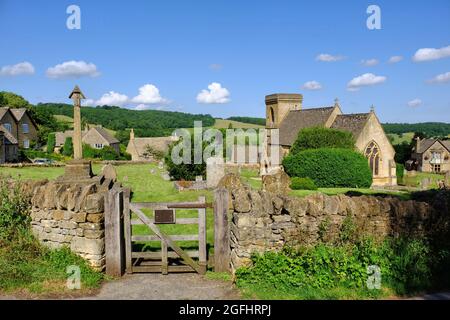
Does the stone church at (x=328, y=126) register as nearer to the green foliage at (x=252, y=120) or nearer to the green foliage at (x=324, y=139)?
the green foliage at (x=324, y=139)

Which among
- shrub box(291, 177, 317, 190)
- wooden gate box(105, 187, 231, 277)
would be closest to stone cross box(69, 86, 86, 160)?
wooden gate box(105, 187, 231, 277)

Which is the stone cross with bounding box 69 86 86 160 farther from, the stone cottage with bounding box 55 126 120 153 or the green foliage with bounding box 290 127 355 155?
the stone cottage with bounding box 55 126 120 153

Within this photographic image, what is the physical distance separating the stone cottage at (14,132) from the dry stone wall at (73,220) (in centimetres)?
4521

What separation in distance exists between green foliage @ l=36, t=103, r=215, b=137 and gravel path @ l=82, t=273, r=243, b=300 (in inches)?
3870

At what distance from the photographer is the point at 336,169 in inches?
1264

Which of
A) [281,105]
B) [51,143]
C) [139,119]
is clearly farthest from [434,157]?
[139,119]

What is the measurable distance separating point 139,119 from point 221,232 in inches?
5062

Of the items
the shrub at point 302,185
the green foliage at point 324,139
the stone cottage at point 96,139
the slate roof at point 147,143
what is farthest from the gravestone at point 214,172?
the slate roof at point 147,143

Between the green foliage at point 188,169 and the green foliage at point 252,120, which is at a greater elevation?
the green foliage at point 252,120

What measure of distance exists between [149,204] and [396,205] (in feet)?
17.8

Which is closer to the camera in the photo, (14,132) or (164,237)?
(164,237)

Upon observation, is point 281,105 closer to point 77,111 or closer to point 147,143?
point 147,143

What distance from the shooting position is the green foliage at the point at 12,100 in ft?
251

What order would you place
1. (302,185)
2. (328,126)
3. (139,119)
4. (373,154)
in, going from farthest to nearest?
(139,119) → (328,126) → (373,154) → (302,185)
